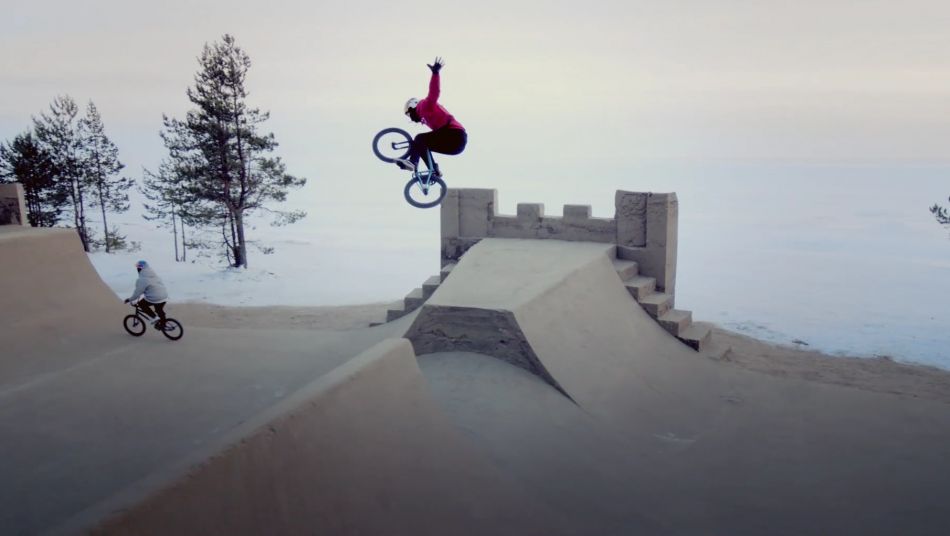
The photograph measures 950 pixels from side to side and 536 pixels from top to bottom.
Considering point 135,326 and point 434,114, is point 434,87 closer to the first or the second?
point 434,114

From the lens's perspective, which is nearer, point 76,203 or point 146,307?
point 146,307

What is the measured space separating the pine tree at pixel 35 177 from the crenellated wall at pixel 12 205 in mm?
9565

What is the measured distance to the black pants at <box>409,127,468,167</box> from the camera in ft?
A: 32.4

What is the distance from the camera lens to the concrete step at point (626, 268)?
40.6ft

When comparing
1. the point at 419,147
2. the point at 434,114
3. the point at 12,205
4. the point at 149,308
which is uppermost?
the point at 434,114

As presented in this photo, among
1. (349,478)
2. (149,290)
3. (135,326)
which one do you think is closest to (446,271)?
(149,290)

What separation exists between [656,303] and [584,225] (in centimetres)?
218

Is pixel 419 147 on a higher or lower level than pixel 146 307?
higher

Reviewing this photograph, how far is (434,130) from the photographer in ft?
32.4

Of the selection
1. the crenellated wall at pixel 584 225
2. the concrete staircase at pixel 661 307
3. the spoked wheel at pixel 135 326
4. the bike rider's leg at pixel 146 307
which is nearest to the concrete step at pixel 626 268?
the concrete staircase at pixel 661 307

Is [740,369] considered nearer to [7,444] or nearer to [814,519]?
[814,519]

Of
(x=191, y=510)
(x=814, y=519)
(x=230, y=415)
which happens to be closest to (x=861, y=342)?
(x=814, y=519)

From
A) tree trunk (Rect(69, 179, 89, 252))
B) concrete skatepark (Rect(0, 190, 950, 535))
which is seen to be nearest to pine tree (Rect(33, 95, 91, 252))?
tree trunk (Rect(69, 179, 89, 252))

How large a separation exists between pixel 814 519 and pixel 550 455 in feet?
8.34
